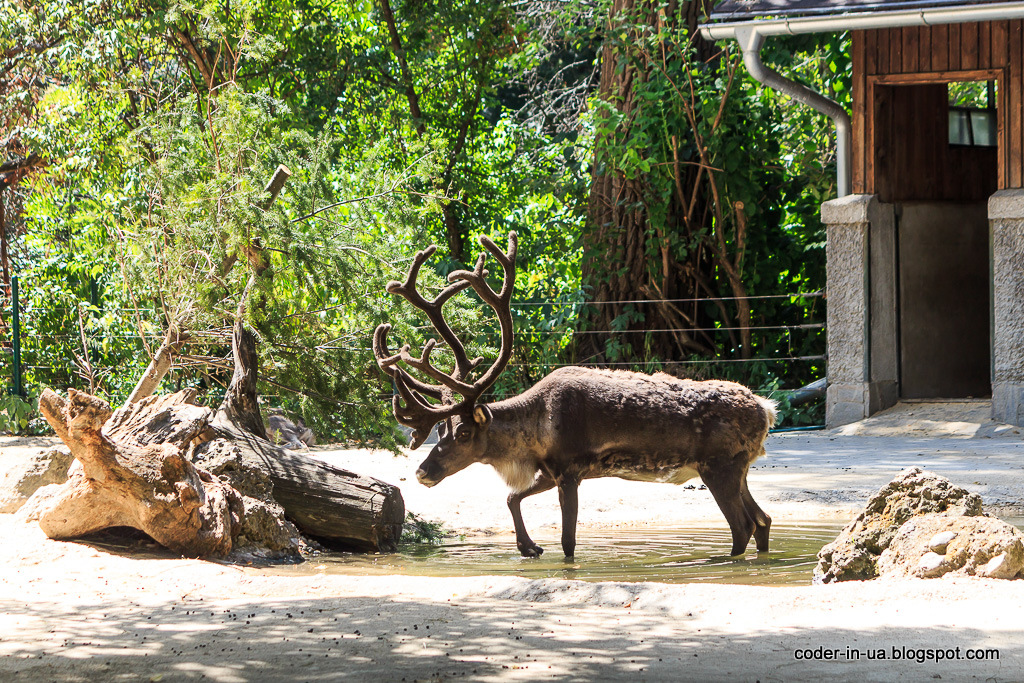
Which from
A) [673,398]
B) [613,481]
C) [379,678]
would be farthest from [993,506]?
[379,678]

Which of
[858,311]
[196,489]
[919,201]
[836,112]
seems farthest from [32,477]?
[919,201]

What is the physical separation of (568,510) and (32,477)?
4.49m

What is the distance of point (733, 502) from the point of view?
27.3 feet

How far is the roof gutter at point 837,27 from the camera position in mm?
13117

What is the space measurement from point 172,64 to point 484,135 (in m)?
5.68

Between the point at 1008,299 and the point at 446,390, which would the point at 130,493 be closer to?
the point at 446,390

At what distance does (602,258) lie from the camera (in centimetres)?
1809

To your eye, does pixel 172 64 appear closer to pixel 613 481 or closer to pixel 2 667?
pixel 613 481

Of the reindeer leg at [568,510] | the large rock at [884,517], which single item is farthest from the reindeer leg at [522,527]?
the large rock at [884,517]

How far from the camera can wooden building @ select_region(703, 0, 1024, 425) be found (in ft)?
46.4

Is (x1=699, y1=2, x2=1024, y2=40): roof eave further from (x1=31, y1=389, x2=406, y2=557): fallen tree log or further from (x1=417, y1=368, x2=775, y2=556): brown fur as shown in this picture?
(x1=31, y1=389, x2=406, y2=557): fallen tree log

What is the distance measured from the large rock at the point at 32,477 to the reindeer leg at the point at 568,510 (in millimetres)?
4123

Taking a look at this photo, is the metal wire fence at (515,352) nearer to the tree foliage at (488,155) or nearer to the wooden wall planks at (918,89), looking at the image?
the tree foliage at (488,155)

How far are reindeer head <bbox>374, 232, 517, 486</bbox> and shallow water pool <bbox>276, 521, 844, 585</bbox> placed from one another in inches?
28.7
